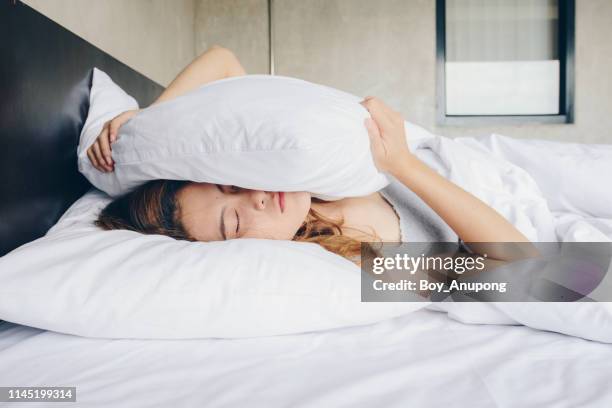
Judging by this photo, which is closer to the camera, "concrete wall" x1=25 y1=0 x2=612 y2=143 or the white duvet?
the white duvet

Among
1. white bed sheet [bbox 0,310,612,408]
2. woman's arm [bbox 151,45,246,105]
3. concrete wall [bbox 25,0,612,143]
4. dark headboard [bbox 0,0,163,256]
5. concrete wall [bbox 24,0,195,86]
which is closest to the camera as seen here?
white bed sheet [bbox 0,310,612,408]

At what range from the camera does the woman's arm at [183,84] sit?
851mm

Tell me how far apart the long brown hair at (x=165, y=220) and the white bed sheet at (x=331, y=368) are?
0.26 m

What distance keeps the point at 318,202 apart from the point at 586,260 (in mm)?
485

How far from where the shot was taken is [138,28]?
1.73 metres

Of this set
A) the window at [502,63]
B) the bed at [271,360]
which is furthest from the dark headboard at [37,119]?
the window at [502,63]

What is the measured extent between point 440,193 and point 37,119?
72 centimetres

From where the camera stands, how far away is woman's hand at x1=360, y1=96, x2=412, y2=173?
77 cm

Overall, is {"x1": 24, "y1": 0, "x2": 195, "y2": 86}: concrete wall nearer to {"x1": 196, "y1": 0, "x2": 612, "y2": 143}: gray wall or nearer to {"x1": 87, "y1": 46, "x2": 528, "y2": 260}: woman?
{"x1": 196, "y1": 0, "x2": 612, "y2": 143}: gray wall

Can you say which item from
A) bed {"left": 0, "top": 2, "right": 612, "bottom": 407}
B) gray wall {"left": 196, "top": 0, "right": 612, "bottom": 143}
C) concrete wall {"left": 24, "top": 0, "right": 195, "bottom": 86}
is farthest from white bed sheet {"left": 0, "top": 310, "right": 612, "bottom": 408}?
gray wall {"left": 196, "top": 0, "right": 612, "bottom": 143}

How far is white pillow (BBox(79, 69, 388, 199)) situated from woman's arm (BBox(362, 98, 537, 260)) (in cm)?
4

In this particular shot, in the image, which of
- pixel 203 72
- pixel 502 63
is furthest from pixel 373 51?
pixel 203 72

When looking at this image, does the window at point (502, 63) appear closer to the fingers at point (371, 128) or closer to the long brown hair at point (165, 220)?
the long brown hair at point (165, 220)

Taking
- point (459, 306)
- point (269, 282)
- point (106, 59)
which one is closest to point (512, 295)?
point (459, 306)
